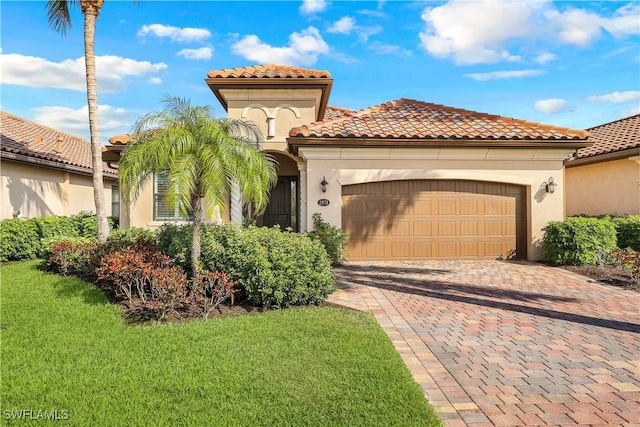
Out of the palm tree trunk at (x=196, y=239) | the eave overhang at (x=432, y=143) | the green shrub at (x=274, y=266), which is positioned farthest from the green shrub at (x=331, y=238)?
the palm tree trunk at (x=196, y=239)

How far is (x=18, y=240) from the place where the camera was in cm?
1174

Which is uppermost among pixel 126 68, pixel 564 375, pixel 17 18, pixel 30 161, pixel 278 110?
pixel 126 68

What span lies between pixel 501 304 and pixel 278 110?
30.1 ft

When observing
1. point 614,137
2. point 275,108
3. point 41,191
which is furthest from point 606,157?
point 41,191

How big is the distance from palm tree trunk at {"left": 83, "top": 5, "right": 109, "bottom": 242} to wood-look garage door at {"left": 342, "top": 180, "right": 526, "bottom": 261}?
6.68 meters

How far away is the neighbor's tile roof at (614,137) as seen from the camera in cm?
1433

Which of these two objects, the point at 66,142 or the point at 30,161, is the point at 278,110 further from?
the point at 66,142

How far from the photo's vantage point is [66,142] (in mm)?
21109

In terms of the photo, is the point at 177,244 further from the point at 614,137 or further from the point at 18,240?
the point at 614,137

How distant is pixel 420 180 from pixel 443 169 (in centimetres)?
76

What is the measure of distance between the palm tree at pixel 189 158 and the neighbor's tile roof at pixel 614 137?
11.8 m

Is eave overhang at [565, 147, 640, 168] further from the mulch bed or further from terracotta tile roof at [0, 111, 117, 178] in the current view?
terracotta tile roof at [0, 111, 117, 178]

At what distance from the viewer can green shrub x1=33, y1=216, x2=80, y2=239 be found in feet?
40.8

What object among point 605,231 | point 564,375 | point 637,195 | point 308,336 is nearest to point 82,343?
point 308,336
